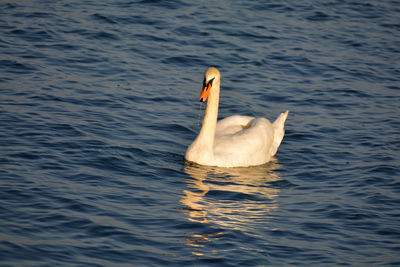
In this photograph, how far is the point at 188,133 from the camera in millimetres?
13219

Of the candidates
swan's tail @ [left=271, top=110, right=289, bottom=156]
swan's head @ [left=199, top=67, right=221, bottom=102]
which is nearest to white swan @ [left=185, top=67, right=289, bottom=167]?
swan's head @ [left=199, top=67, right=221, bottom=102]

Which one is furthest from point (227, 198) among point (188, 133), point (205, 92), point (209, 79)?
point (188, 133)

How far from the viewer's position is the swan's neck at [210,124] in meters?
11.8

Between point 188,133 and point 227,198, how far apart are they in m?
3.23

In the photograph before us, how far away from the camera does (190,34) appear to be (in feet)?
60.7

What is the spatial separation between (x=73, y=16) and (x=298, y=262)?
38.9 feet

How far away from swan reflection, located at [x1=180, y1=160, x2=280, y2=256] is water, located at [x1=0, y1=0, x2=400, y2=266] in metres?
0.03

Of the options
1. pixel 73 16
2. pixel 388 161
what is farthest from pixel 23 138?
pixel 73 16

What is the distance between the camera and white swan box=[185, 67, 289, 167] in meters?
11.7

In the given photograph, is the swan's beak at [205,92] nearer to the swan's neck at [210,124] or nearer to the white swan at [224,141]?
the white swan at [224,141]

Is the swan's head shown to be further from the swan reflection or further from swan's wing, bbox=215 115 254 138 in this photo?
the swan reflection

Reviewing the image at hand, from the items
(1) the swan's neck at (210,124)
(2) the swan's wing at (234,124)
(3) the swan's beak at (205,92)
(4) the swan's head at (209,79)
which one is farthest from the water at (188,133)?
(4) the swan's head at (209,79)

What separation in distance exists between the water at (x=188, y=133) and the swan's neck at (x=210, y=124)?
1.56ft

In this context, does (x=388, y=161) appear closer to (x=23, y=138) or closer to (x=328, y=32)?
(x=23, y=138)
